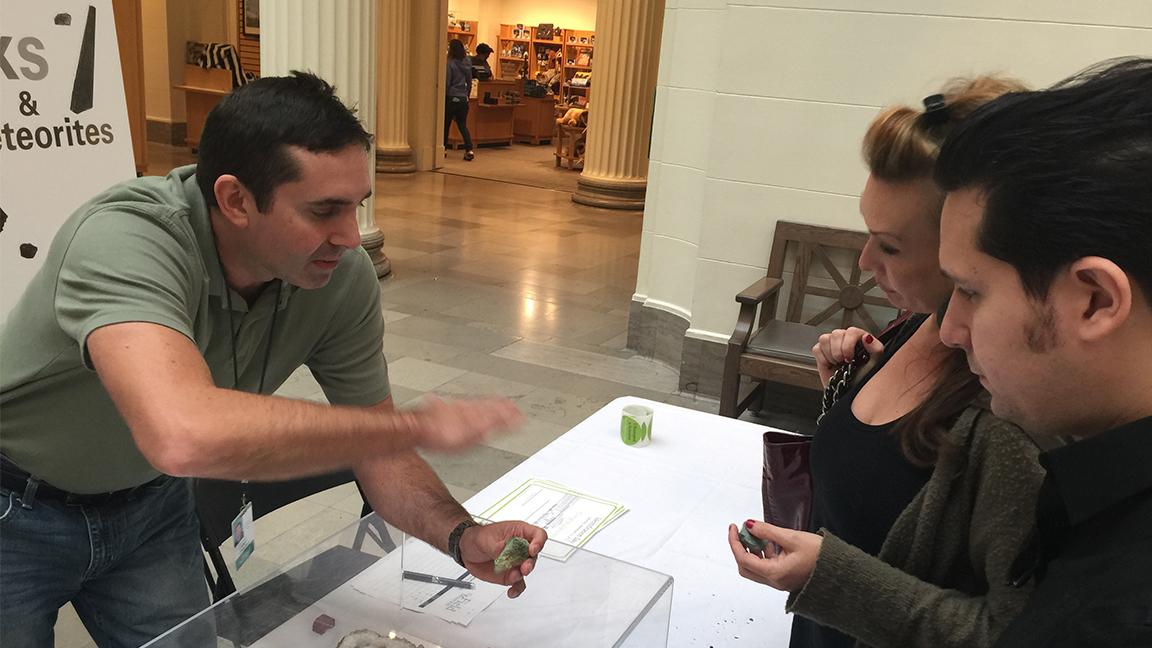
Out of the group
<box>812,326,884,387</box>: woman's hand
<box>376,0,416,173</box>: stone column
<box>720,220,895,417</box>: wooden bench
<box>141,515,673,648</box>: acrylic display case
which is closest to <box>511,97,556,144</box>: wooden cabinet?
<box>376,0,416,173</box>: stone column

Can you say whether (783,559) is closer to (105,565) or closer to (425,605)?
(425,605)

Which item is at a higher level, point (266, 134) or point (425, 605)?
point (266, 134)

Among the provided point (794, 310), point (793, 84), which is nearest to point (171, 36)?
point (793, 84)

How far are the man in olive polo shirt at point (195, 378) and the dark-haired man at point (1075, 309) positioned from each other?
73 centimetres

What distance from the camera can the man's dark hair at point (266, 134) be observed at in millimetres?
1430

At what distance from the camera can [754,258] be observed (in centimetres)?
448

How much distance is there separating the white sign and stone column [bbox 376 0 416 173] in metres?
8.48

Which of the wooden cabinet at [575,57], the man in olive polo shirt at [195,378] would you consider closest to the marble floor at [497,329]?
the man in olive polo shirt at [195,378]

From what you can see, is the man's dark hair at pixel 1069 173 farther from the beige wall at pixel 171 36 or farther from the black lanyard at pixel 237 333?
the beige wall at pixel 171 36

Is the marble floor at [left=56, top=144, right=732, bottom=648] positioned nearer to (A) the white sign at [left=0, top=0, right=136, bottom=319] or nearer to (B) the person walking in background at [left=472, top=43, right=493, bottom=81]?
(A) the white sign at [left=0, top=0, right=136, bottom=319]

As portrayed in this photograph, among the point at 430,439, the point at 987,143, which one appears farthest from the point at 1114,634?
the point at 430,439

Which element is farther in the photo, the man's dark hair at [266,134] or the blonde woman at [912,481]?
the man's dark hair at [266,134]

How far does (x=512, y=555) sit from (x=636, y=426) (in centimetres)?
88

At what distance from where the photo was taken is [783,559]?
1192 millimetres
